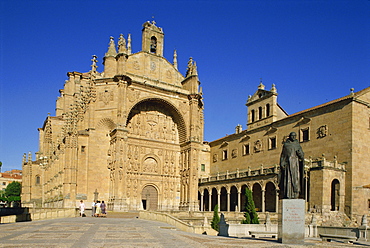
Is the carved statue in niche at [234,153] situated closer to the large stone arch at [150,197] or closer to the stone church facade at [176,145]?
the stone church facade at [176,145]

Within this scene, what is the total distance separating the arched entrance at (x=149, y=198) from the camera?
40.2 m

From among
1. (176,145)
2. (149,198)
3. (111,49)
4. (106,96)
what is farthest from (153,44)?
(149,198)

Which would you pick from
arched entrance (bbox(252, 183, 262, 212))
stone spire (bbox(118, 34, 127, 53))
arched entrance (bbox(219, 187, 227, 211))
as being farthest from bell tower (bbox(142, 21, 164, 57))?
arched entrance (bbox(252, 183, 262, 212))

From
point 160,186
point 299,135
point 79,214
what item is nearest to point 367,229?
point 299,135

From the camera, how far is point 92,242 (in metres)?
11.1

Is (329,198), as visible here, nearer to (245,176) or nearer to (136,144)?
(245,176)

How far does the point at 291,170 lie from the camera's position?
479 inches

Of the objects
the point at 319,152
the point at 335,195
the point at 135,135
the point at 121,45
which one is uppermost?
the point at 121,45

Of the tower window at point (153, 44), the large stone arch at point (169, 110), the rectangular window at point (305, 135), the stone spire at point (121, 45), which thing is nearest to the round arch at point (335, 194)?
the rectangular window at point (305, 135)

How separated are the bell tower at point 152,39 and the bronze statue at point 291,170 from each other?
33.6 meters

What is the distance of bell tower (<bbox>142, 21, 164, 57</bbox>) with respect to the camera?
43.8 metres

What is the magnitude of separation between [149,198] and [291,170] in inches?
1191

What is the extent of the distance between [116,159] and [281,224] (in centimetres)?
2612

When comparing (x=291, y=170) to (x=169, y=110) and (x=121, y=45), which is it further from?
(x=169, y=110)
